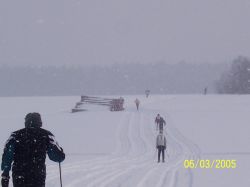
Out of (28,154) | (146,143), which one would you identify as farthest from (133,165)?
(28,154)

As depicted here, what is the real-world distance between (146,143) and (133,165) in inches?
399

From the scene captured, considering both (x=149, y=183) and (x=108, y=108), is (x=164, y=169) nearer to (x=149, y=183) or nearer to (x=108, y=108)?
(x=149, y=183)

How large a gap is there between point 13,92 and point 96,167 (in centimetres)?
18465

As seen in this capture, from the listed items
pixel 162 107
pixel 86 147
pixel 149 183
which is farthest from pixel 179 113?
pixel 149 183

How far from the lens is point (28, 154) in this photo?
710 cm

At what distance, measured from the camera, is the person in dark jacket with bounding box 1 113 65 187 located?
7.03 m

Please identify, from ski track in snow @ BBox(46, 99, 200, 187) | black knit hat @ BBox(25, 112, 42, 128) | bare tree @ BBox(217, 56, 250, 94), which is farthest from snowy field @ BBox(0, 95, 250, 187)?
bare tree @ BBox(217, 56, 250, 94)

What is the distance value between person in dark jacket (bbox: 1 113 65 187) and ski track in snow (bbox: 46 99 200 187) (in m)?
5.64

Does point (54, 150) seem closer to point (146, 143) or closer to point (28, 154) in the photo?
point (28, 154)

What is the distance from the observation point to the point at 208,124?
3912cm

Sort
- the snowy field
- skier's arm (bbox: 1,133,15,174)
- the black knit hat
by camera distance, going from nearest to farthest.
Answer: skier's arm (bbox: 1,133,15,174)
the black knit hat
the snowy field

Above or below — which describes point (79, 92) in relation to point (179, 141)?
above

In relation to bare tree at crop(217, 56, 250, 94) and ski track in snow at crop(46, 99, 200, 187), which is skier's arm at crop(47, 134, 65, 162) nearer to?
ski track in snow at crop(46, 99, 200, 187)

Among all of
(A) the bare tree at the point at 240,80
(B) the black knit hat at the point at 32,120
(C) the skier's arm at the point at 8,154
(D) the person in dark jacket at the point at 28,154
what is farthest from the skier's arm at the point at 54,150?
(A) the bare tree at the point at 240,80
